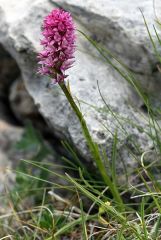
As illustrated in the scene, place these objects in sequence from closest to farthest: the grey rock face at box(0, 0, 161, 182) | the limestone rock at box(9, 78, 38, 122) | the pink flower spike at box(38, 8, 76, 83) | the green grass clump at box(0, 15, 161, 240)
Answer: the pink flower spike at box(38, 8, 76, 83), the green grass clump at box(0, 15, 161, 240), the grey rock face at box(0, 0, 161, 182), the limestone rock at box(9, 78, 38, 122)

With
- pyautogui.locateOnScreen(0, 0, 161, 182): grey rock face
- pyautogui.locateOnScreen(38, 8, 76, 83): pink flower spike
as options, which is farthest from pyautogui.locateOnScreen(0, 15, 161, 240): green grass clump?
pyautogui.locateOnScreen(38, 8, 76, 83): pink flower spike

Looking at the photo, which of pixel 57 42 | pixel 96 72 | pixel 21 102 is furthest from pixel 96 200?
pixel 21 102

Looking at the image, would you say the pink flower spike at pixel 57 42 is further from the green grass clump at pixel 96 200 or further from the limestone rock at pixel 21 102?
the limestone rock at pixel 21 102

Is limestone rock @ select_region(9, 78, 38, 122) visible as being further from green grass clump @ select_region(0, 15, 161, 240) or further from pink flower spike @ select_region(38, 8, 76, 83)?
pink flower spike @ select_region(38, 8, 76, 83)

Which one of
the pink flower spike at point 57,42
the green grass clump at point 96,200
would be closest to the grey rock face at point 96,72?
the green grass clump at point 96,200

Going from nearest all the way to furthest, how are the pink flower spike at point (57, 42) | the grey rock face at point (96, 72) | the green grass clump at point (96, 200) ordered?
the pink flower spike at point (57, 42) < the green grass clump at point (96, 200) < the grey rock face at point (96, 72)

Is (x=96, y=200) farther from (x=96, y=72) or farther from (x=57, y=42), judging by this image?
(x=96, y=72)
